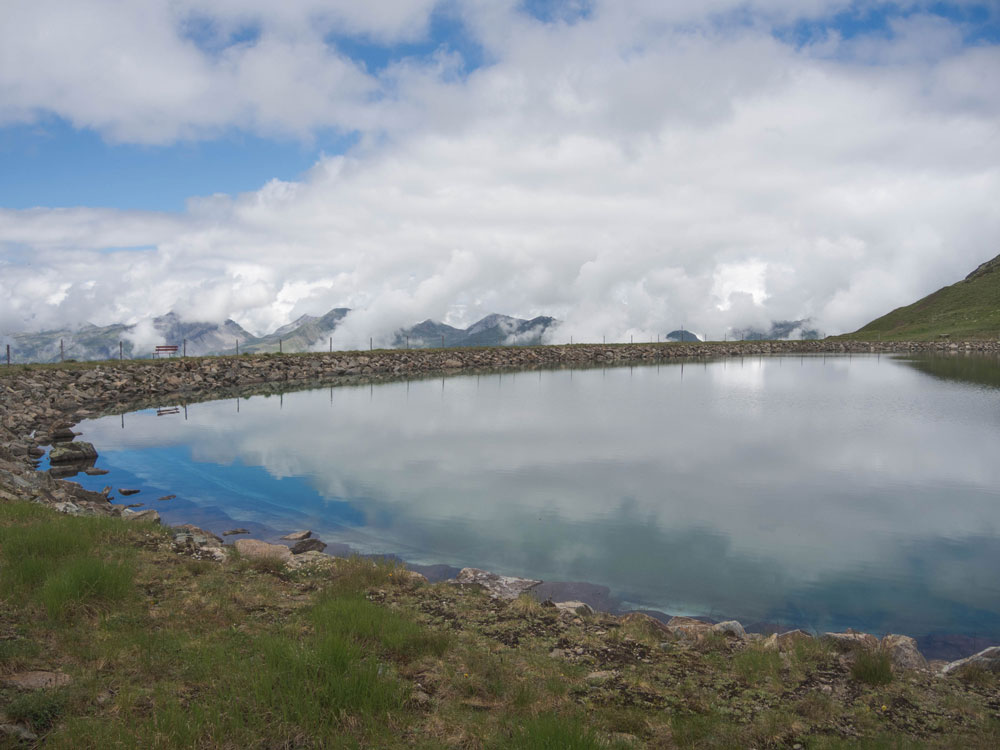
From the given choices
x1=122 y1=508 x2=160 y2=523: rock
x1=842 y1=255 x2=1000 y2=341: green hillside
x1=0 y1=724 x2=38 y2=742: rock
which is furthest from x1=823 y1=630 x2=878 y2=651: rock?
x1=842 y1=255 x2=1000 y2=341: green hillside

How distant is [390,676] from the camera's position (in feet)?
21.8

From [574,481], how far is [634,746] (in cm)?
1526

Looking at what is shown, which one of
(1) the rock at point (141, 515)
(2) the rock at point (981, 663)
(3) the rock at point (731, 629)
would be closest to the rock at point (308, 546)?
(1) the rock at point (141, 515)

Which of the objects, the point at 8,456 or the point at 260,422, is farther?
the point at 260,422

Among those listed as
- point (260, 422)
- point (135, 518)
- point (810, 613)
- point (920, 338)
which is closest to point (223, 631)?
point (135, 518)

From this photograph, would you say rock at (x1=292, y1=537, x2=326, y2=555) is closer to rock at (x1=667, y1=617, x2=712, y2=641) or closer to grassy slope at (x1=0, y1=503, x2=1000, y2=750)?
grassy slope at (x1=0, y1=503, x2=1000, y2=750)

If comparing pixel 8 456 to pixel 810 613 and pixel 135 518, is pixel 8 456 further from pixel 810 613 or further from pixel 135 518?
pixel 810 613

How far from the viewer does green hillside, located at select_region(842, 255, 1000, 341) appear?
136875mm

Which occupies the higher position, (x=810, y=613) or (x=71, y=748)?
(x=71, y=748)

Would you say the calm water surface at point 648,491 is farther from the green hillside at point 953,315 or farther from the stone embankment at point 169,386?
the green hillside at point 953,315

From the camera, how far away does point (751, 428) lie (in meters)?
31.2

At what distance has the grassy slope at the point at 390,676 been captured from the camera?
18.5ft

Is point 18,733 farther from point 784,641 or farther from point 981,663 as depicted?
point 981,663

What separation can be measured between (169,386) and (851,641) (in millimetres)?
51160
